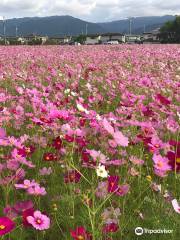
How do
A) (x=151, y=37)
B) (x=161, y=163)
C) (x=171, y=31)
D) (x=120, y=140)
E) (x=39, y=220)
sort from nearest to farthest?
(x=39, y=220), (x=120, y=140), (x=161, y=163), (x=171, y=31), (x=151, y=37)

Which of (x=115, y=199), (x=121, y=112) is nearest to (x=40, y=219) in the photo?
(x=115, y=199)

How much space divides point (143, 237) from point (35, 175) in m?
1.06

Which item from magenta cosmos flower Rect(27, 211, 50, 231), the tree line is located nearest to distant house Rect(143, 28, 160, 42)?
the tree line

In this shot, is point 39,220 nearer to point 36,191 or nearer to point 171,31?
point 36,191

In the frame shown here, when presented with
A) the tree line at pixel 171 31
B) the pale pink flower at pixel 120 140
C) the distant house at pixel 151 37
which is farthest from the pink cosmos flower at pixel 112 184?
the distant house at pixel 151 37

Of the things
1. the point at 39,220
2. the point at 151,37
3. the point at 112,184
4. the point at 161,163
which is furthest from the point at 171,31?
the point at 39,220

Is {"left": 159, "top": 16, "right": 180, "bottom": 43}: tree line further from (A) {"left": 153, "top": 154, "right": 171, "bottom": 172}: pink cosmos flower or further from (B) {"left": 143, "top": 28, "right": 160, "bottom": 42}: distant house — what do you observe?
(A) {"left": 153, "top": 154, "right": 171, "bottom": 172}: pink cosmos flower

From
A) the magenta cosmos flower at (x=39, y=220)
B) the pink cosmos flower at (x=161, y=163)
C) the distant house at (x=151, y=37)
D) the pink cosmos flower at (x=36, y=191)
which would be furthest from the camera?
the distant house at (x=151, y=37)

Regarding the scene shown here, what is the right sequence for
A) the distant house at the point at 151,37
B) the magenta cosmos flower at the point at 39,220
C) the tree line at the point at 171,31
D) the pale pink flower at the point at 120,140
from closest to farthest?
the magenta cosmos flower at the point at 39,220 < the pale pink flower at the point at 120,140 < the tree line at the point at 171,31 < the distant house at the point at 151,37

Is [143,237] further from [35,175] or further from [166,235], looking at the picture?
[35,175]

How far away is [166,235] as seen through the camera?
225cm

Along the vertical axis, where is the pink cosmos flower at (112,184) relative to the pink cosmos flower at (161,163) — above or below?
below

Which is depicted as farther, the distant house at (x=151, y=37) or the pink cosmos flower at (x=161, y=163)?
the distant house at (x=151, y=37)

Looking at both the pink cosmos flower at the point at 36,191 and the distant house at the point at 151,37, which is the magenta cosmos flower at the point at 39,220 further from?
the distant house at the point at 151,37
